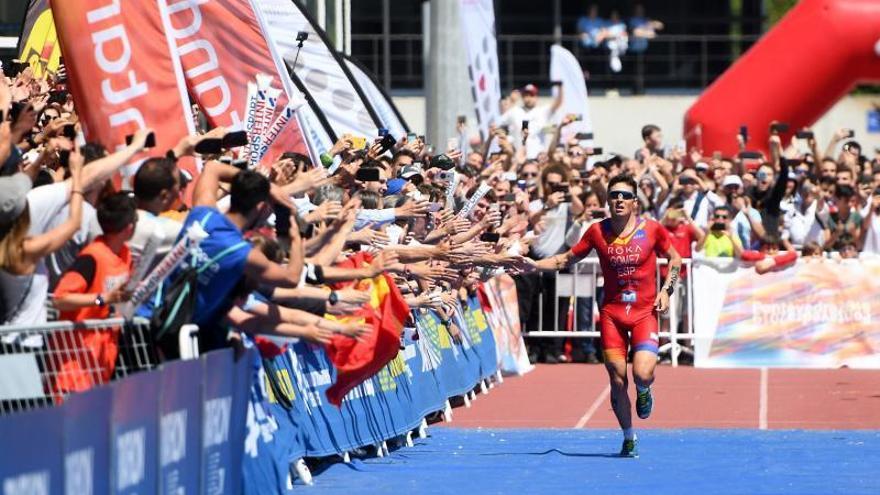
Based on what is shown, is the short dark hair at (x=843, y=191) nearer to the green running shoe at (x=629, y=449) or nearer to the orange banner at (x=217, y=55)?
the green running shoe at (x=629, y=449)

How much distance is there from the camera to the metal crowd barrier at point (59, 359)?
29.3ft

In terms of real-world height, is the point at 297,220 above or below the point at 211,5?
below

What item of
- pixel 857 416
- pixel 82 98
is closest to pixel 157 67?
pixel 82 98

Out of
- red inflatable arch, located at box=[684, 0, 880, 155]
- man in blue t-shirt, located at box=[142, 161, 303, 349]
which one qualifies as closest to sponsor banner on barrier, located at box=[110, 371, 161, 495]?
man in blue t-shirt, located at box=[142, 161, 303, 349]

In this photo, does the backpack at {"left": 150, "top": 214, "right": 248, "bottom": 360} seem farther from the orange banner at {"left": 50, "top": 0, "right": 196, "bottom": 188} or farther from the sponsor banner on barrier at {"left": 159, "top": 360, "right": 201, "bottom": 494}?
the orange banner at {"left": 50, "top": 0, "right": 196, "bottom": 188}

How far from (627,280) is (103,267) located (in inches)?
251

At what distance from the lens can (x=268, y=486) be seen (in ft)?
37.9

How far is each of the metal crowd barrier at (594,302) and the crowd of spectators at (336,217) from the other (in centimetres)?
11

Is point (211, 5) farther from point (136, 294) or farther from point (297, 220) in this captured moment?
point (136, 294)

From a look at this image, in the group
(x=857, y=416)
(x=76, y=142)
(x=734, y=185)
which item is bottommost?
(x=857, y=416)

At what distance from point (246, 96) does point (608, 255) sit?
3.08 m

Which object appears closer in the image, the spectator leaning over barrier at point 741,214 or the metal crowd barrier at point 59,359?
the metal crowd barrier at point 59,359

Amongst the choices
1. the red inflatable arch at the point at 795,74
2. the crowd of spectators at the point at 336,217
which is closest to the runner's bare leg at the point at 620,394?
the crowd of spectators at the point at 336,217

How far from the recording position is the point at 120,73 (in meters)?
13.4
